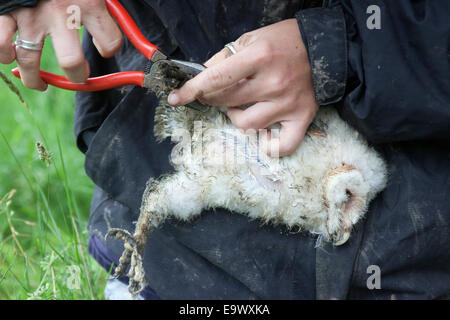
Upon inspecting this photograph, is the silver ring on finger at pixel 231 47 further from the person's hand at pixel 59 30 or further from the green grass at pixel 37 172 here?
the green grass at pixel 37 172

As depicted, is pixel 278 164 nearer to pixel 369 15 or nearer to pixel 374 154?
pixel 374 154

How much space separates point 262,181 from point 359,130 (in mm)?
297

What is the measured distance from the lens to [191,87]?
1099 mm

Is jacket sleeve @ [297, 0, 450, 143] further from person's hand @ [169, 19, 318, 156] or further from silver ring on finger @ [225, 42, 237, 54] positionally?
silver ring on finger @ [225, 42, 237, 54]

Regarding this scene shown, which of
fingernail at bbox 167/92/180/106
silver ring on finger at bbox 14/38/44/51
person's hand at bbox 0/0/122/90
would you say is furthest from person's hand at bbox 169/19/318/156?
silver ring on finger at bbox 14/38/44/51

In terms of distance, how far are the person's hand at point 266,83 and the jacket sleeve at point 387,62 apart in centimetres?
5

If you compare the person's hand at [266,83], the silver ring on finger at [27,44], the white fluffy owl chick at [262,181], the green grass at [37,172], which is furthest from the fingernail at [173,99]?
the green grass at [37,172]

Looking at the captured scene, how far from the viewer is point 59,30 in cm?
105

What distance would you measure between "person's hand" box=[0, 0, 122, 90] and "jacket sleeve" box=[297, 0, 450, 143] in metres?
0.50

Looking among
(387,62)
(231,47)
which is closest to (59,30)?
(231,47)

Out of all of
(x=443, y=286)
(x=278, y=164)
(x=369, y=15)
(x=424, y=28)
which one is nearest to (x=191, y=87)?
(x=278, y=164)

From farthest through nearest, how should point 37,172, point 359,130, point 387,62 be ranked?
point 37,172 → point 359,130 → point 387,62

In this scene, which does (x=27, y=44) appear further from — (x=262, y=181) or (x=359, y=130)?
(x=359, y=130)

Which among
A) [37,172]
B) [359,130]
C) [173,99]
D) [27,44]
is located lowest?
[37,172]
